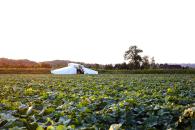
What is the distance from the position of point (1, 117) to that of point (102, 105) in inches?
135

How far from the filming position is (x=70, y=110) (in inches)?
232

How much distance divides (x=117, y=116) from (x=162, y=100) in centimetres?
252

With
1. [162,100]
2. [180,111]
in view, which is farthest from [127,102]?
[162,100]

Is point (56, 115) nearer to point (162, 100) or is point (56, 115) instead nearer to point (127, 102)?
point (127, 102)

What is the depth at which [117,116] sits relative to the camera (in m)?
5.97

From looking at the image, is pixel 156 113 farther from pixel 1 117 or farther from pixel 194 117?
pixel 1 117

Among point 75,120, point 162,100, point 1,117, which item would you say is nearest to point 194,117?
point 75,120

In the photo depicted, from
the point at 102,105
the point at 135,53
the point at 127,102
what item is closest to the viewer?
the point at 127,102

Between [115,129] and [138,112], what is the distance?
9.80 ft

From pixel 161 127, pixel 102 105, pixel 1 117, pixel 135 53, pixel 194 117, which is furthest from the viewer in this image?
pixel 135 53

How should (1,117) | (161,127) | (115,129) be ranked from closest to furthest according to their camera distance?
(115,129), (1,117), (161,127)

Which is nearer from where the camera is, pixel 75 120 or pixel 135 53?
pixel 75 120

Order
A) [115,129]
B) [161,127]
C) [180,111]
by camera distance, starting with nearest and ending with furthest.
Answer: [115,129], [161,127], [180,111]

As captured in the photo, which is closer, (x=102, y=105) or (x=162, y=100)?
(x=102, y=105)
